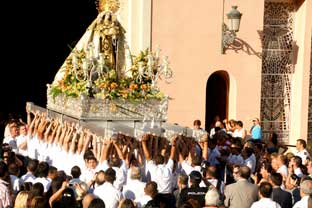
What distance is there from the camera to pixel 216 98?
1823 centimetres

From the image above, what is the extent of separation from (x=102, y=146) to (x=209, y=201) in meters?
3.46

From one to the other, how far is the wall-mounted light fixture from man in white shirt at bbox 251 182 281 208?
30.2 feet

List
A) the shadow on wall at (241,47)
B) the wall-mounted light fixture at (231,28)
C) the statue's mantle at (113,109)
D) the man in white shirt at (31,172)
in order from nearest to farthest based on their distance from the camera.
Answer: the man in white shirt at (31,172) → the statue's mantle at (113,109) → the wall-mounted light fixture at (231,28) → the shadow on wall at (241,47)

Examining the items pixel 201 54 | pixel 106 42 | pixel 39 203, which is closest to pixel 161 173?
pixel 39 203

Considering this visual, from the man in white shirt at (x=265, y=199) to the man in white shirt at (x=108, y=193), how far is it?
1.64 meters

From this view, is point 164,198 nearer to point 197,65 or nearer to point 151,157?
point 151,157

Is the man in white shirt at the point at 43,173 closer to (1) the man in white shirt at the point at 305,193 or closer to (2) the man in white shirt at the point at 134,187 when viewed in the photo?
(2) the man in white shirt at the point at 134,187

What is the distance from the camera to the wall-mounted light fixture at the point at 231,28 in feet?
54.7

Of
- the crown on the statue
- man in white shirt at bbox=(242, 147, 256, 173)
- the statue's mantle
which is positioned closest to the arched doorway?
the crown on the statue

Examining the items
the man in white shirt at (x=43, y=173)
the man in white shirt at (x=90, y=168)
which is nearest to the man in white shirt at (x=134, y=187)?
the man in white shirt at (x=90, y=168)

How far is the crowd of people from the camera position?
26.0 ft

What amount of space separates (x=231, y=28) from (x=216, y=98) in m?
2.19

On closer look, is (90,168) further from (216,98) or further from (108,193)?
(216,98)

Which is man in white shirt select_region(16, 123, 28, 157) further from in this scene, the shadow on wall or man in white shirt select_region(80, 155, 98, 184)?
the shadow on wall
